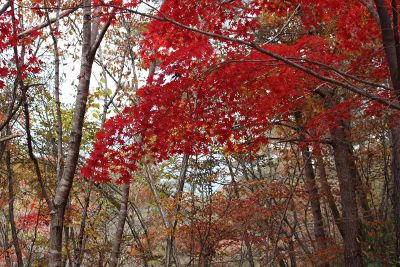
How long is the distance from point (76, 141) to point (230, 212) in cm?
559

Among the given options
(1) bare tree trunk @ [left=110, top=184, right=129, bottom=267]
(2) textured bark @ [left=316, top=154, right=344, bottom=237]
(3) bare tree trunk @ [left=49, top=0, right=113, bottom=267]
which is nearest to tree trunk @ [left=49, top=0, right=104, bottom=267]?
(3) bare tree trunk @ [left=49, top=0, right=113, bottom=267]

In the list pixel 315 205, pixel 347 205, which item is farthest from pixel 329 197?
pixel 347 205

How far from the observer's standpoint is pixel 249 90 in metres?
7.29

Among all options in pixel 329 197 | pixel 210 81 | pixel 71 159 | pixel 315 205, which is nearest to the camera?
pixel 71 159

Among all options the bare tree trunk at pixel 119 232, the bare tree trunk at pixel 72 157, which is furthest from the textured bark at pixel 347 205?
the bare tree trunk at pixel 72 157

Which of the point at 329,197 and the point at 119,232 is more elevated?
the point at 329,197

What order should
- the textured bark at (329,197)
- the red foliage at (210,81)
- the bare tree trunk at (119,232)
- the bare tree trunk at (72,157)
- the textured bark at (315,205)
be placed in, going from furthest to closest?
the textured bark at (315,205) → the textured bark at (329,197) → the bare tree trunk at (119,232) → the red foliage at (210,81) → the bare tree trunk at (72,157)

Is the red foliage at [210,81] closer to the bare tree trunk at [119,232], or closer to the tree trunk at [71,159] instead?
the bare tree trunk at [119,232]

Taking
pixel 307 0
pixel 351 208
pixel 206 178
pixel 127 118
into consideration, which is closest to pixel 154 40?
pixel 127 118

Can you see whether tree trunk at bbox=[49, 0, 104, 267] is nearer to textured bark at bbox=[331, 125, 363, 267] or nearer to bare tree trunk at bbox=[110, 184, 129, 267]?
bare tree trunk at bbox=[110, 184, 129, 267]

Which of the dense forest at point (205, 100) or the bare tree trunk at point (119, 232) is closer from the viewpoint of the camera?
the dense forest at point (205, 100)

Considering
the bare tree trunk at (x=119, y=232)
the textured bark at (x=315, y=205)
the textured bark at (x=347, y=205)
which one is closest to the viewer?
the bare tree trunk at (x=119, y=232)

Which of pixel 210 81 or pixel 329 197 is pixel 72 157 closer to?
pixel 210 81

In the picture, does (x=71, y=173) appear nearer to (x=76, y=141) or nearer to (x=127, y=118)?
(x=76, y=141)
